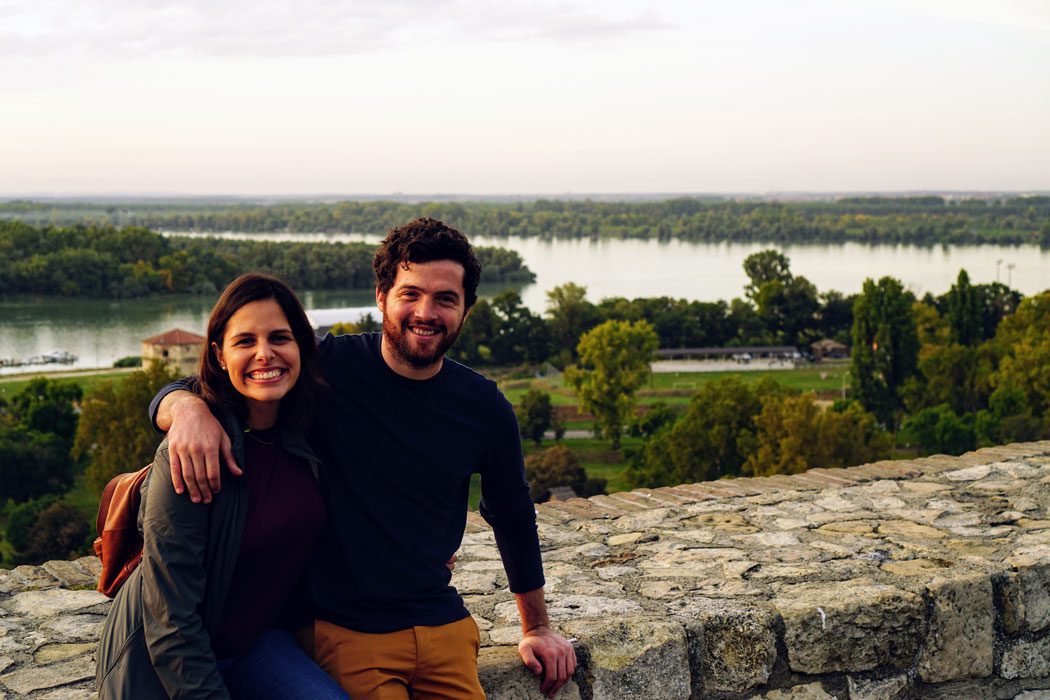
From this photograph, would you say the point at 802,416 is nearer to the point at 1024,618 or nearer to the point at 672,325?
the point at 1024,618

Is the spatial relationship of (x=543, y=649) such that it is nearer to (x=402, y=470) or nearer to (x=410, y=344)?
(x=402, y=470)

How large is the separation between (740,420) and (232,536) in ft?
74.6

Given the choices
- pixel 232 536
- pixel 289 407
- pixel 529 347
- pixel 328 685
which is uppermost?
pixel 289 407

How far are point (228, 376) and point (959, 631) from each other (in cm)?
211

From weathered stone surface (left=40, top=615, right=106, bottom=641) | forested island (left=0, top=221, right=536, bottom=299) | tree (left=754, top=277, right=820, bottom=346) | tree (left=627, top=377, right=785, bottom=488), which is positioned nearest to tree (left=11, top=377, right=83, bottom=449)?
tree (left=627, top=377, right=785, bottom=488)

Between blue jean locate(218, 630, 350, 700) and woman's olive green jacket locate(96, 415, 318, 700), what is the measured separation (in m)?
0.13

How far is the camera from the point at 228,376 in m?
2.03

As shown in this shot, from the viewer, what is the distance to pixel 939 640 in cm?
284

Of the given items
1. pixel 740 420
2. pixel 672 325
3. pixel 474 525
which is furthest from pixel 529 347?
pixel 474 525

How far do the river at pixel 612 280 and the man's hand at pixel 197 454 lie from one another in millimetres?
42016

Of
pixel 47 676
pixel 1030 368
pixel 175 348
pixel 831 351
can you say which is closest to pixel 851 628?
pixel 47 676

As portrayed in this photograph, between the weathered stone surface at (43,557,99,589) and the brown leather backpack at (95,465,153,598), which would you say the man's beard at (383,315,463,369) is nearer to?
the brown leather backpack at (95,465,153,598)

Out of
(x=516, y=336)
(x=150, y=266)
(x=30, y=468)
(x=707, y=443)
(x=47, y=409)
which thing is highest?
(x=150, y=266)

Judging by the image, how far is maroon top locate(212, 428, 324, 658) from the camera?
1933 millimetres
